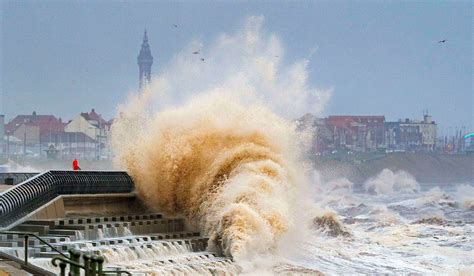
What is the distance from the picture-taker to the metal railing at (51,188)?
2011cm

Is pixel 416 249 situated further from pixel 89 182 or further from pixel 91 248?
pixel 91 248

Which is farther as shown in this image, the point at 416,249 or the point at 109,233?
the point at 416,249

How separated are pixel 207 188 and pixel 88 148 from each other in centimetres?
6666

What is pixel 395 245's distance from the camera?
98.5ft

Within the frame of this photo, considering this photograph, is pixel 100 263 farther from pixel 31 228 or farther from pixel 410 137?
pixel 410 137

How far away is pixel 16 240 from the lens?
58.1ft

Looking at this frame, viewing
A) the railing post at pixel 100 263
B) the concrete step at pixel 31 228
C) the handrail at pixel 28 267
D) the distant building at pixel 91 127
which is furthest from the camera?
the distant building at pixel 91 127

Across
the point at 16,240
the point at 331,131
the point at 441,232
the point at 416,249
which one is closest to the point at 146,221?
the point at 16,240

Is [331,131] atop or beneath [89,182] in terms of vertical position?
atop

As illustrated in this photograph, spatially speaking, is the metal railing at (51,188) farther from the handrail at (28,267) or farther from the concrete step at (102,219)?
the handrail at (28,267)

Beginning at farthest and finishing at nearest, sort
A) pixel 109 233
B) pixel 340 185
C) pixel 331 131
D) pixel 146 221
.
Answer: pixel 331 131 < pixel 340 185 < pixel 146 221 < pixel 109 233

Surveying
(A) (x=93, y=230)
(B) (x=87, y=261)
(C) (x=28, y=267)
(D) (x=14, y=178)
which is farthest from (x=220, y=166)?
(B) (x=87, y=261)

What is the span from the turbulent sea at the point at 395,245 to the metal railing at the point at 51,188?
15.4ft

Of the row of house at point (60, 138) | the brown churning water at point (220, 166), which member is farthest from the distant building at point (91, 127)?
the brown churning water at point (220, 166)
